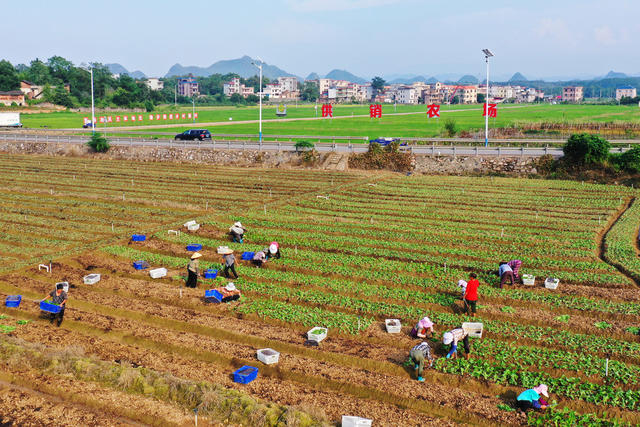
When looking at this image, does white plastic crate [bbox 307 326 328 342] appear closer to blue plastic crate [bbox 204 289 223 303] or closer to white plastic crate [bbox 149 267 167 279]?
blue plastic crate [bbox 204 289 223 303]

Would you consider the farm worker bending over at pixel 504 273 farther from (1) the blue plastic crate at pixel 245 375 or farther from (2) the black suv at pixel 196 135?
(2) the black suv at pixel 196 135

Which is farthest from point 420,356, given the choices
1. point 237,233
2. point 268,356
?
point 237,233

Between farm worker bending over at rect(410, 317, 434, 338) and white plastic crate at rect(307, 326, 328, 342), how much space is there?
2.94 meters

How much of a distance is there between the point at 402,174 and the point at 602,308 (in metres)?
36.2

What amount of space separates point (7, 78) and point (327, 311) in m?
174

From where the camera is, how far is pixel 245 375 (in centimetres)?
1573

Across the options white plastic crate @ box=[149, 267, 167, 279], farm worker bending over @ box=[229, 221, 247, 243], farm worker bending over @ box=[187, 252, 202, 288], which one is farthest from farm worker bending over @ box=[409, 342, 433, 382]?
farm worker bending over @ box=[229, 221, 247, 243]

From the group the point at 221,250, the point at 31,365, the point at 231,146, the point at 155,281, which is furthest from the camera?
the point at 231,146

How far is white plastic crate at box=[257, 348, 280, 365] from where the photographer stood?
16.8 metres

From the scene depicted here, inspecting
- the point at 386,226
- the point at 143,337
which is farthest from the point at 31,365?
the point at 386,226

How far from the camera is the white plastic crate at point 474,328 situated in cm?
1822

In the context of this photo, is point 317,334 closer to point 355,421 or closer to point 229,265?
point 355,421

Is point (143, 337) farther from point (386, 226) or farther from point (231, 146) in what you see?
point (231, 146)

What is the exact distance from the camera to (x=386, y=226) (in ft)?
112
